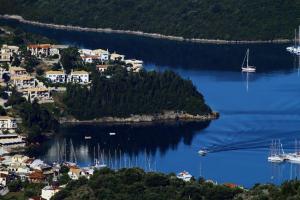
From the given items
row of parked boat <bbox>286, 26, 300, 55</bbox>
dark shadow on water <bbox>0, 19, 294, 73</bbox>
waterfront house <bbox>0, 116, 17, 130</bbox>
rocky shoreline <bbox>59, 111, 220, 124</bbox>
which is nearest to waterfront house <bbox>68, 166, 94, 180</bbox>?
waterfront house <bbox>0, 116, 17, 130</bbox>

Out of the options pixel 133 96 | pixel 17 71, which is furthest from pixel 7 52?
pixel 133 96

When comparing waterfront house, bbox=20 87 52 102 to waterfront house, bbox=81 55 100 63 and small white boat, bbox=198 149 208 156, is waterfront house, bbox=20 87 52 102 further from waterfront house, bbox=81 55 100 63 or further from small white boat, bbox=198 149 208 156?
small white boat, bbox=198 149 208 156

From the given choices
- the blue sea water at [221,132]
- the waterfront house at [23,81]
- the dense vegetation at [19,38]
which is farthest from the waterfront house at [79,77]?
the dense vegetation at [19,38]

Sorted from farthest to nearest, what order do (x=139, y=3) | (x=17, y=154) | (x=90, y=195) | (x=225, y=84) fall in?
(x=139, y=3), (x=225, y=84), (x=17, y=154), (x=90, y=195)

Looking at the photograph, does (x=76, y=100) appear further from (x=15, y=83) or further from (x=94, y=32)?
(x=94, y=32)

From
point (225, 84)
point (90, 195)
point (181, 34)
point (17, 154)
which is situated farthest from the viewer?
point (181, 34)

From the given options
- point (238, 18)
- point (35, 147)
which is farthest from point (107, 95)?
point (238, 18)
